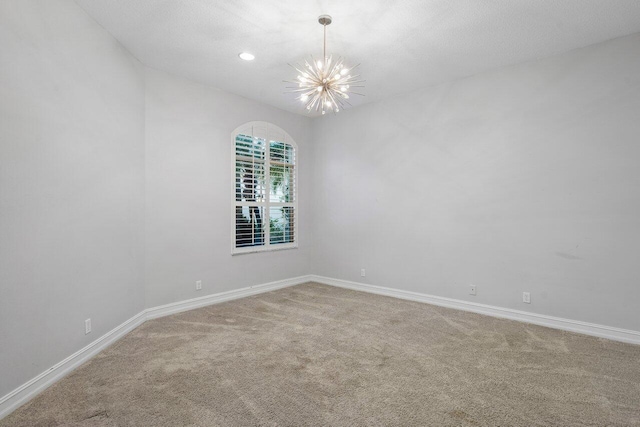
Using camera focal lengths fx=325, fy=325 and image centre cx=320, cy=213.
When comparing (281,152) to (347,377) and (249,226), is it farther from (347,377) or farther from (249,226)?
(347,377)

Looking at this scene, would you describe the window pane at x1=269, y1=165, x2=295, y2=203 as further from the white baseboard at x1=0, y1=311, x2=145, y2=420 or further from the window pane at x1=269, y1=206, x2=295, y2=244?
the white baseboard at x1=0, y1=311, x2=145, y2=420

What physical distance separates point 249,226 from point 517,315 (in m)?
3.70

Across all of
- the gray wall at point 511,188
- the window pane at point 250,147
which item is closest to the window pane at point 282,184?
the window pane at point 250,147

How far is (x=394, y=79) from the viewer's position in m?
4.27

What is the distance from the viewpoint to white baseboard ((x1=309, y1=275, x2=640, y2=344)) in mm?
3186

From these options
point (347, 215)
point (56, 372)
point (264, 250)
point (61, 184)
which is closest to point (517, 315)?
point (347, 215)

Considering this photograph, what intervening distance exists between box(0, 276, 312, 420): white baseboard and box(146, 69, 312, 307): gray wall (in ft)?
0.31

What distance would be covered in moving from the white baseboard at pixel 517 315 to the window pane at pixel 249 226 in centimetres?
169

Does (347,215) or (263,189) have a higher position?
(263,189)

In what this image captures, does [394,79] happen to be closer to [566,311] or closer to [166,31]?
[166,31]

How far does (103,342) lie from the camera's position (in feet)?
9.91

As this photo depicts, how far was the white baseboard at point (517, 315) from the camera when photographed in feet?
10.5

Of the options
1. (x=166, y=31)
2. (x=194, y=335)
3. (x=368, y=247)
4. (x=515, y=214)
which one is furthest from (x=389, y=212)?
(x=166, y=31)

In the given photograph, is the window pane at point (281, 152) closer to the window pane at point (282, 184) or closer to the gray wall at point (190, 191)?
the window pane at point (282, 184)
